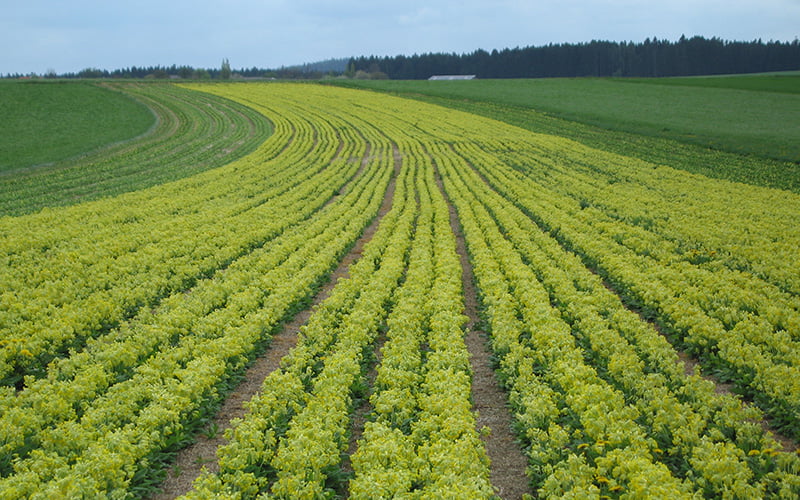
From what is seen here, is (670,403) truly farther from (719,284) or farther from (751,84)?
(751,84)

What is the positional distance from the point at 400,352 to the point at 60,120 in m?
65.1

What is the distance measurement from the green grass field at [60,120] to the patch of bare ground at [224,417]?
113 feet

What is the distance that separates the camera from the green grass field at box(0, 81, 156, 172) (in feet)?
137

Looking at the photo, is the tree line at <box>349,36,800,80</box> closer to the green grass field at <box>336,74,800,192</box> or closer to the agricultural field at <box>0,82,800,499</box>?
the green grass field at <box>336,74,800,192</box>

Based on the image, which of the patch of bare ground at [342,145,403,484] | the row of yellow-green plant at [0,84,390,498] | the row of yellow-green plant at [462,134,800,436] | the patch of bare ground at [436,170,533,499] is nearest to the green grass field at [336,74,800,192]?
the row of yellow-green plant at [462,134,800,436]

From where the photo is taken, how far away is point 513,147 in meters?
42.5

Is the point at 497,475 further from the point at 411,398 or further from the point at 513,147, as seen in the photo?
the point at 513,147

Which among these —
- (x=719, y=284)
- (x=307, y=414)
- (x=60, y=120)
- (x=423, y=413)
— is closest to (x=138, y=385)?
(x=307, y=414)

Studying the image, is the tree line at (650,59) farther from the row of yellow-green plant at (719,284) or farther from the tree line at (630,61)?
the row of yellow-green plant at (719,284)

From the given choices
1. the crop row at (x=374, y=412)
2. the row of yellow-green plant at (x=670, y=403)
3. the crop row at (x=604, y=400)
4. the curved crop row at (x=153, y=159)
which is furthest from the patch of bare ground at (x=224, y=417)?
the curved crop row at (x=153, y=159)

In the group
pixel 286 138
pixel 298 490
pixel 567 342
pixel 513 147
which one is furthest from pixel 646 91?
pixel 298 490

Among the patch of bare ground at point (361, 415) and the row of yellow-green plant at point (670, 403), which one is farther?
the patch of bare ground at point (361, 415)

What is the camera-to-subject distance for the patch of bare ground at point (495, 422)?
7.07 metres

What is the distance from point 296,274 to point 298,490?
830 centimetres
